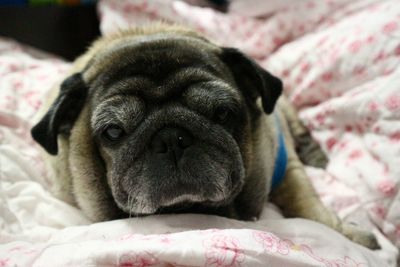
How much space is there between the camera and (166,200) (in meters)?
1.37

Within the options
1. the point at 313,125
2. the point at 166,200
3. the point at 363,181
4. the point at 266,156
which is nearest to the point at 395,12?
the point at 313,125

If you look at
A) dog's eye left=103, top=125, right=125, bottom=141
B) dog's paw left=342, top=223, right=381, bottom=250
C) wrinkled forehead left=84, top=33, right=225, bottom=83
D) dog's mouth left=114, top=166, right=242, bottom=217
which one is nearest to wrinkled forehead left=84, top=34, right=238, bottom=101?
wrinkled forehead left=84, top=33, right=225, bottom=83

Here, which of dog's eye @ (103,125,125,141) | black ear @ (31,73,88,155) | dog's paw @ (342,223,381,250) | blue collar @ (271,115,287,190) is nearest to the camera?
dog's eye @ (103,125,125,141)

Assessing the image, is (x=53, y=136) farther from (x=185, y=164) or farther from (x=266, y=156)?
(x=266, y=156)

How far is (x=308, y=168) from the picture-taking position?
2.36 m

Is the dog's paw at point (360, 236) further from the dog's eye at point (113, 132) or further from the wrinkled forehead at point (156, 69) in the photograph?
the dog's eye at point (113, 132)

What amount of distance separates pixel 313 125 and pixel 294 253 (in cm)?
129

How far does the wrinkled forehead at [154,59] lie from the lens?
1555 mm

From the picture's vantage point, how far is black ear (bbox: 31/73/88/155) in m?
1.63

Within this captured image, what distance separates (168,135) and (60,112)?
19.0 inches

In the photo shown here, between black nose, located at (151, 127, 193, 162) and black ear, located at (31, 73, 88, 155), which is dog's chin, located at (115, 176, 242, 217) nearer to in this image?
black nose, located at (151, 127, 193, 162)

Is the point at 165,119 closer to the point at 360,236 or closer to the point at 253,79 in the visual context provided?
the point at 253,79

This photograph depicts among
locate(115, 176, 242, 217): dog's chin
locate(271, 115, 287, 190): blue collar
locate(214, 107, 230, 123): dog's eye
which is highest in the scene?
locate(214, 107, 230, 123): dog's eye

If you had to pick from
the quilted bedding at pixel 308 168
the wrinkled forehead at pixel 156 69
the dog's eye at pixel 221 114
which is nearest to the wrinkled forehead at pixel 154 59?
the wrinkled forehead at pixel 156 69
